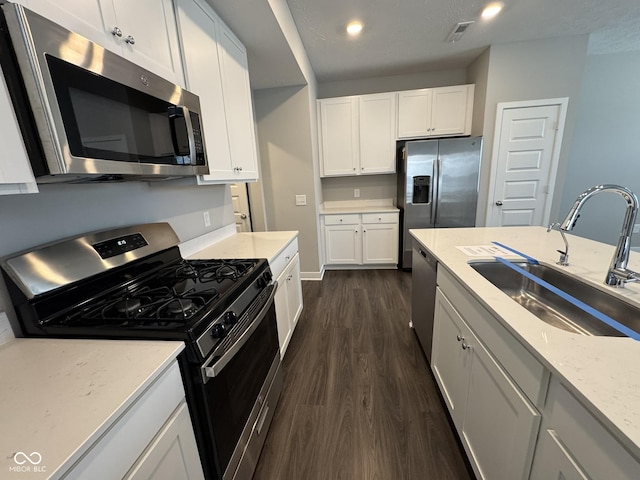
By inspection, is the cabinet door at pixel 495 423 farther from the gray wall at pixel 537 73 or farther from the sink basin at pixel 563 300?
the gray wall at pixel 537 73

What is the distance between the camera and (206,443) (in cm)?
87

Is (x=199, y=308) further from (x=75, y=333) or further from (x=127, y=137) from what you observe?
(x=127, y=137)

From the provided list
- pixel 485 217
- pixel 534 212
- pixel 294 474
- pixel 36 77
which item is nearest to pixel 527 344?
pixel 294 474

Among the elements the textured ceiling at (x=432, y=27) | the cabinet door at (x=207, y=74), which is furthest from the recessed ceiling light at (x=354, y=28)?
the cabinet door at (x=207, y=74)

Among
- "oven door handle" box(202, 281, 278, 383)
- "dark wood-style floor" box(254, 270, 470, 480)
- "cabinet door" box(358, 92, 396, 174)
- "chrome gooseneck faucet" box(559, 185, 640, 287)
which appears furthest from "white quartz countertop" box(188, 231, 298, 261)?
"cabinet door" box(358, 92, 396, 174)

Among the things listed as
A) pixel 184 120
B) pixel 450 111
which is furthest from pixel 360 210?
pixel 184 120

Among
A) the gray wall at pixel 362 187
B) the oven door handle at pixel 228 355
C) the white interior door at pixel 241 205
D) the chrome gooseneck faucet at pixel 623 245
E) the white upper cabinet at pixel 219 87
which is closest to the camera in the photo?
the oven door handle at pixel 228 355

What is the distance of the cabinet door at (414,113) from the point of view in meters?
3.41

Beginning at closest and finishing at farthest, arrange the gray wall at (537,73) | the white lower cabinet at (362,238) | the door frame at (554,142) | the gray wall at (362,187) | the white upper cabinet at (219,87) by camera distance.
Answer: the white upper cabinet at (219,87) < the gray wall at (537,73) < the door frame at (554,142) < the white lower cabinet at (362,238) < the gray wall at (362,187)

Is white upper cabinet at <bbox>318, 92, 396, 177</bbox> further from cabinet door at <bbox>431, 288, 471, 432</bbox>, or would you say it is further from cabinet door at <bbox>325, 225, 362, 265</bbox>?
cabinet door at <bbox>431, 288, 471, 432</bbox>

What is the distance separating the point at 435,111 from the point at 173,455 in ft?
13.3

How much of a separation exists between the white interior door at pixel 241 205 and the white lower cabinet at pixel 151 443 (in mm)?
2835

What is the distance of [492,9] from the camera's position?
2.30 m

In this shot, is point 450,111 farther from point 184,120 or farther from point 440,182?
point 184,120
